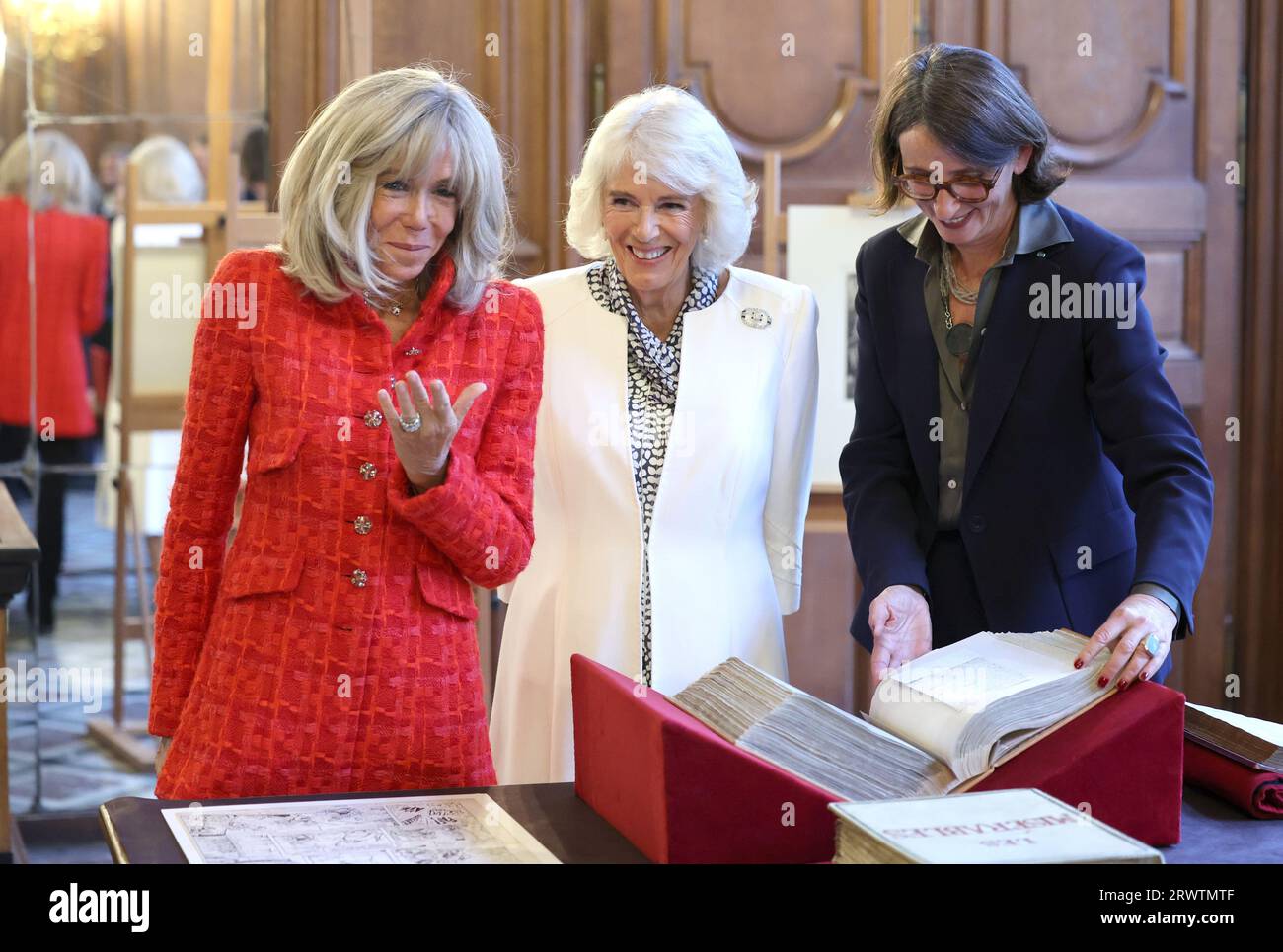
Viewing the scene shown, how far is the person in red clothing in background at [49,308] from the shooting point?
4.73 m

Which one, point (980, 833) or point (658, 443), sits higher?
point (658, 443)

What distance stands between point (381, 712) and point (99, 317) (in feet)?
11.0

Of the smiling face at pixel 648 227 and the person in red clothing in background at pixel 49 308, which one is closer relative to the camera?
the smiling face at pixel 648 227

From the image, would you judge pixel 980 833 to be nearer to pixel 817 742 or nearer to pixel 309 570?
pixel 817 742

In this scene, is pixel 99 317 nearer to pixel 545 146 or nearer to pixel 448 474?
pixel 545 146

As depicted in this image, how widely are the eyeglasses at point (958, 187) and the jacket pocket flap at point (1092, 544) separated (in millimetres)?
516

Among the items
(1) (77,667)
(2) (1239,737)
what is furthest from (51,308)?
(2) (1239,737)

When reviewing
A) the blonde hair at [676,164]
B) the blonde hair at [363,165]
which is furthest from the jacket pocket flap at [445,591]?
the blonde hair at [676,164]

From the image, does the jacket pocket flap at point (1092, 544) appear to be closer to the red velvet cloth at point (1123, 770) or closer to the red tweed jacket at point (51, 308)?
the red velvet cloth at point (1123, 770)

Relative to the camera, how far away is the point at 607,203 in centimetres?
259

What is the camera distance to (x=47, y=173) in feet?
15.5

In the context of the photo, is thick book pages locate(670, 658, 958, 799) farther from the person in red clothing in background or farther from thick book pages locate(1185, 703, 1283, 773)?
the person in red clothing in background

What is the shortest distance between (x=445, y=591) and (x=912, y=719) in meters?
0.63
